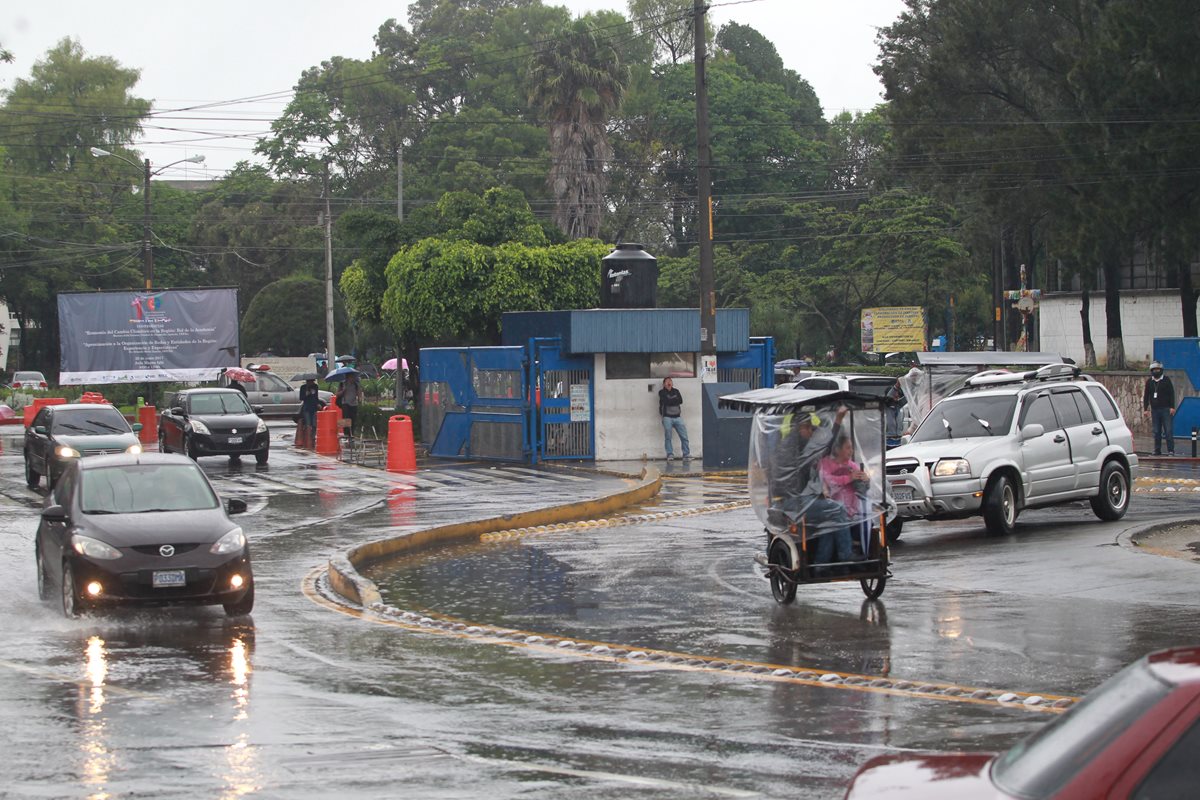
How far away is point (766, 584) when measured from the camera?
15.2 metres

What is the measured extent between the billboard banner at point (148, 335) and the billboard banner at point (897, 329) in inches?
1058

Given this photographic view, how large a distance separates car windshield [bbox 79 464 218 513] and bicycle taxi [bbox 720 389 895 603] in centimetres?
527

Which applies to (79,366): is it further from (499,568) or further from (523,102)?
(523,102)

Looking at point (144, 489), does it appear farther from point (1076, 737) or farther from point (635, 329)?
point (635, 329)

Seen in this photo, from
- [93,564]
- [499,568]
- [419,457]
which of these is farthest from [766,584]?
[419,457]

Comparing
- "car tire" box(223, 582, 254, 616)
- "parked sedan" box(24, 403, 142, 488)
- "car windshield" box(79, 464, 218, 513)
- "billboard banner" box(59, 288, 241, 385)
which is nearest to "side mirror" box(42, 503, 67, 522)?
"car windshield" box(79, 464, 218, 513)

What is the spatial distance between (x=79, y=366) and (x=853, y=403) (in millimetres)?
35500

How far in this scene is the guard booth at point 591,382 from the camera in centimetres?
3097

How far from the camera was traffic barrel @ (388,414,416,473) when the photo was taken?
2991 cm

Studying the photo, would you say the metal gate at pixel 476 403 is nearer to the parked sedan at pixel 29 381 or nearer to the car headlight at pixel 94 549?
the car headlight at pixel 94 549

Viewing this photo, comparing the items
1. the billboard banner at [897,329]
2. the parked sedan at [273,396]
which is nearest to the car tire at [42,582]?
the parked sedan at [273,396]

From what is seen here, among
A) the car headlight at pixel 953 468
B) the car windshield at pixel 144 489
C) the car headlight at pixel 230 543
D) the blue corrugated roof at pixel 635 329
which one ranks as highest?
the blue corrugated roof at pixel 635 329

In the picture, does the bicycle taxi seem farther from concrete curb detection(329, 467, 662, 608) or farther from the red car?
the red car

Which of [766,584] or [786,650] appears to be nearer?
[786,650]
